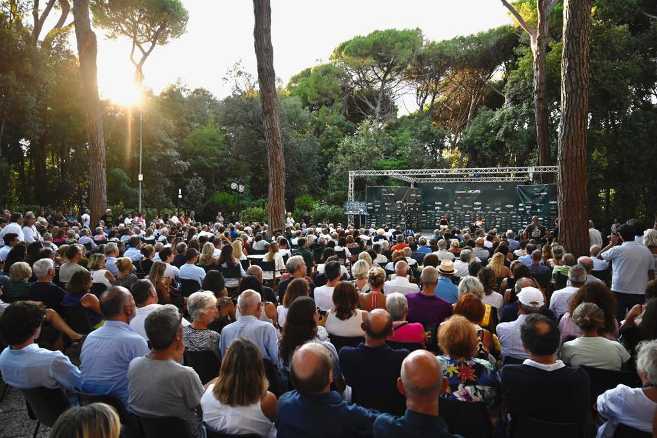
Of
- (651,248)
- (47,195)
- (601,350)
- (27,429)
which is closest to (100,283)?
(27,429)

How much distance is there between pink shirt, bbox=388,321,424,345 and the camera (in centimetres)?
337

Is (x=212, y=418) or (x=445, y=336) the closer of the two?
(x=212, y=418)

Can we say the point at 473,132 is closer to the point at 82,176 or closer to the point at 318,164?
the point at 318,164

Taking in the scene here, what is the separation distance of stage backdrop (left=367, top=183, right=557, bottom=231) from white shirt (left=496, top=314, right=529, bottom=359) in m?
13.2

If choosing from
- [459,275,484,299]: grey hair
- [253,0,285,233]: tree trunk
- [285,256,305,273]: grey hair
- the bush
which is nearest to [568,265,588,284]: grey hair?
[459,275,484,299]: grey hair

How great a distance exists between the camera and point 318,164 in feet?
101

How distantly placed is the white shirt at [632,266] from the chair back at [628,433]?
3.98 meters

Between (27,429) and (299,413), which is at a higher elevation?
(299,413)

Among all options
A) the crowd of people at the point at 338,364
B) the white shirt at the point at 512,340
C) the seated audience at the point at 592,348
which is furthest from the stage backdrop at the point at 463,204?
the seated audience at the point at 592,348

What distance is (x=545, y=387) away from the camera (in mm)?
Result: 2547

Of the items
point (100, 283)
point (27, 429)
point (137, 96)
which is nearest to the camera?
point (27, 429)

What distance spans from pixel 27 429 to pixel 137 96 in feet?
78.0

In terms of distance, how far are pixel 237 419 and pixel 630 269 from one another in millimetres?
5241

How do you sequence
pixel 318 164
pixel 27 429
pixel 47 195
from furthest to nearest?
pixel 318 164 < pixel 47 195 < pixel 27 429
